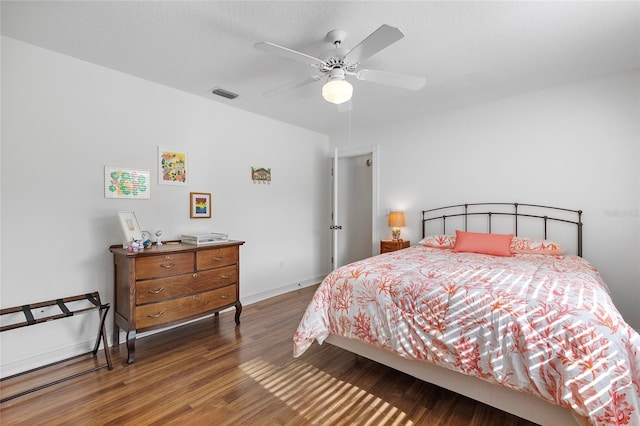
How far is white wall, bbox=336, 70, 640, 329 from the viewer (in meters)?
2.90

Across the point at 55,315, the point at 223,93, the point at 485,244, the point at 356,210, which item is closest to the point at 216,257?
the point at 55,315

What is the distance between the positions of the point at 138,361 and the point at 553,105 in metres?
4.76

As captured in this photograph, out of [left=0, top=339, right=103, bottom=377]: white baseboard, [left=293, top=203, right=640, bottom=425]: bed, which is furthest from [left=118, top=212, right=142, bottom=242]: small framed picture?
[left=293, top=203, right=640, bottom=425]: bed

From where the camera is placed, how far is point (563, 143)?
3.22 m

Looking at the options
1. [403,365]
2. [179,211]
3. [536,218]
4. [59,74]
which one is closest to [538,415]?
[403,365]

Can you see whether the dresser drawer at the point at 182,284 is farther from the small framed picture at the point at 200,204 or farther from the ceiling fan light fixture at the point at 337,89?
the ceiling fan light fixture at the point at 337,89

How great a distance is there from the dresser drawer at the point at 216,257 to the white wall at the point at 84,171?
0.59 meters

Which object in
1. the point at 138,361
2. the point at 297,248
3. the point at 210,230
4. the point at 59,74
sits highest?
the point at 59,74

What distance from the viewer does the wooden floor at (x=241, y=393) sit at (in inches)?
71.0

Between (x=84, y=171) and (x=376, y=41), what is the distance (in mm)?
2661

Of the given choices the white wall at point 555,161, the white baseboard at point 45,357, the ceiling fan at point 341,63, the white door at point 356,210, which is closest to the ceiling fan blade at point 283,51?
the ceiling fan at point 341,63

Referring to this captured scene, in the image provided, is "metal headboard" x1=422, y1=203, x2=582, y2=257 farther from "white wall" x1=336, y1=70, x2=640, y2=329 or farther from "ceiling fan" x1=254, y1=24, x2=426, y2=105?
"ceiling fan" x1=254, y1=24, x2=426, y2=105

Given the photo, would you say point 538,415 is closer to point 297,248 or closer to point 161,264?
point 161,264

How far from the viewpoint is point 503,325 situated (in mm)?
1629
